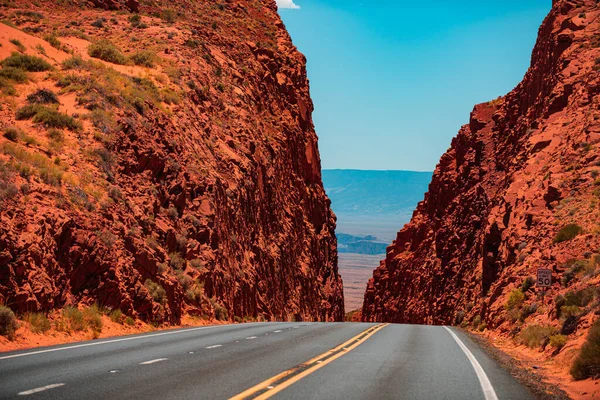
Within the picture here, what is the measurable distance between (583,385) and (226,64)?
1565 inches

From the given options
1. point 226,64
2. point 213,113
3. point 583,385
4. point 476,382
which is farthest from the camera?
point 226,64

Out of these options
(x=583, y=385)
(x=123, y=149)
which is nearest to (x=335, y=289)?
(x=123, y=149)

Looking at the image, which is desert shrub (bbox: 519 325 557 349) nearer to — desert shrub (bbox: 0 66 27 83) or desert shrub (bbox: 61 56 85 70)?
desert shrub (bbox: 0 66 27 83)

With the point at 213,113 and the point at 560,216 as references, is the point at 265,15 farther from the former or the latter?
the point at 560,216

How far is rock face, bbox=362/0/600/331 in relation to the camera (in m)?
28.1

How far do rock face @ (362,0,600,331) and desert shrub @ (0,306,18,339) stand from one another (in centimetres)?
1455

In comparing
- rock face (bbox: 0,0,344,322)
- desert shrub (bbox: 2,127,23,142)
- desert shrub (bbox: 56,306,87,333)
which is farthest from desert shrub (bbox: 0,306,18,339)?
desert shrub (bbox: 2,127,23,142)

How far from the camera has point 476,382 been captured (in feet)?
35.0

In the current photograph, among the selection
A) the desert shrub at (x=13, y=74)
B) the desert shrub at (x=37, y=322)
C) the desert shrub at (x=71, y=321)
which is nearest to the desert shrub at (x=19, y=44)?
the desert shrub at (x=13, y=74)

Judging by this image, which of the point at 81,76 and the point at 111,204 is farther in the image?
the point at 81,76

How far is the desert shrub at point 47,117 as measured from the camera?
937 inches

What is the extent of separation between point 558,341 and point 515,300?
9.86 metres

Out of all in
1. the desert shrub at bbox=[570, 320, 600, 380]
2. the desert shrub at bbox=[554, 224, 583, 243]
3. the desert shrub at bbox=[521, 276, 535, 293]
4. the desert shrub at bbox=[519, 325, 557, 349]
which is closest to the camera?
the desert shrub at bbox=[570, 320, 600, 380]

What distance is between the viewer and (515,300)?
25.6m
